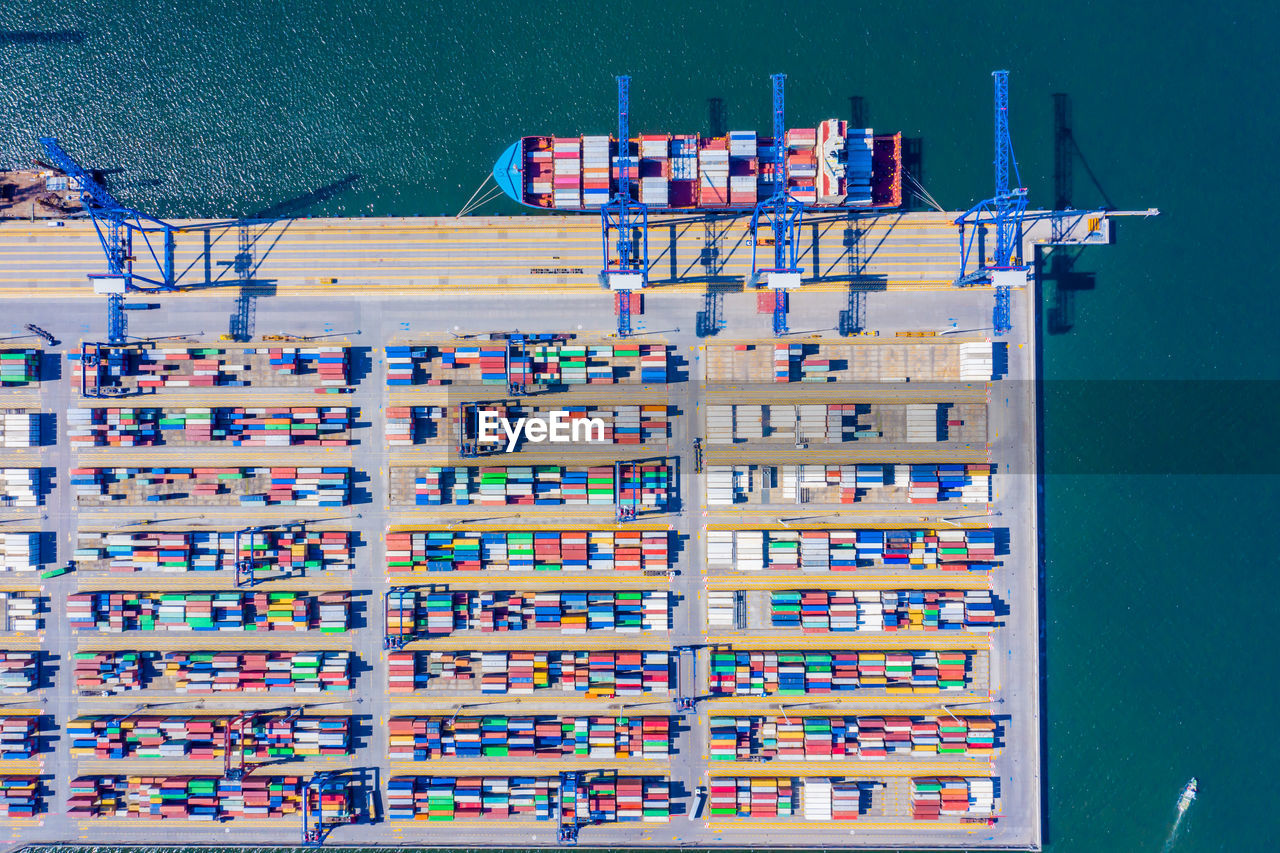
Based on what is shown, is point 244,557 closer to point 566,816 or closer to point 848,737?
point 566,816

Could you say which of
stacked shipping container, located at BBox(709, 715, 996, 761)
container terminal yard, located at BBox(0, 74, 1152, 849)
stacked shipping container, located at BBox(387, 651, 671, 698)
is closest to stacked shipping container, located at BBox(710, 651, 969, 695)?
container terminal yard, located at BBox(0, 74, 1152, 849)

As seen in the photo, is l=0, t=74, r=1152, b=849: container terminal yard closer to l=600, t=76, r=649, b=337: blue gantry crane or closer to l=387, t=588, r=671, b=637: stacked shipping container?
l=387, t=588, r=671, b=637: stacked shipping container

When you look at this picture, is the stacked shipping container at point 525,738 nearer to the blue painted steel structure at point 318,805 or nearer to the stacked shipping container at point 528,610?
the blue painted steel structure at point 318,805

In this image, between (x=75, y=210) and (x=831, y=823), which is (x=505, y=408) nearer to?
(x=75, y=210)

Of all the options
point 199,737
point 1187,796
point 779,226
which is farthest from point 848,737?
point 199,737

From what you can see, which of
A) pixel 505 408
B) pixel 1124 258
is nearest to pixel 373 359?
pixel 505 408
